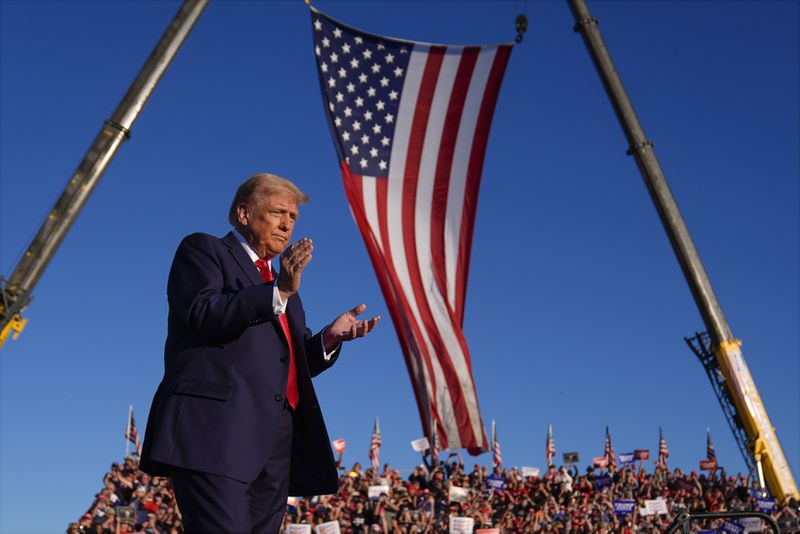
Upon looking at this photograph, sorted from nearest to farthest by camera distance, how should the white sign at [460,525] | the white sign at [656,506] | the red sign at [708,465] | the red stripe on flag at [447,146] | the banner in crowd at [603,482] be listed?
the white sign at [460,525] < the red stripe on flag at [447,146] < the white sign at [656,506] < the banner in crowd at [603,482] < the red sign at [708,465]

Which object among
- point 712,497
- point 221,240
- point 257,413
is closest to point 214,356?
point 257,413

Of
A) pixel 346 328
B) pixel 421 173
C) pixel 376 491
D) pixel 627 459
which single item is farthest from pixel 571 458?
pixel 346 328

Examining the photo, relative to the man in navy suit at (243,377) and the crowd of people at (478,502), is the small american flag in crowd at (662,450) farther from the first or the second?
the man in navy suit at (243,377)

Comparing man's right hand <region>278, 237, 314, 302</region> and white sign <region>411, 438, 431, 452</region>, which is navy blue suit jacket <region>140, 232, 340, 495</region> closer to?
man's right hand <region>278, 237, 314, 302</region>

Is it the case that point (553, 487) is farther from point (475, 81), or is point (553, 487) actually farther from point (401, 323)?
point (475, 81)

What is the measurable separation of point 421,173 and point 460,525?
688 cm

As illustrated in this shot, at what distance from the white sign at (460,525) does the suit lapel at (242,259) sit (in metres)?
13.6

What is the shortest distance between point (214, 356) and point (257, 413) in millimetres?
252

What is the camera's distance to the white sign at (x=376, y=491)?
17141 mm

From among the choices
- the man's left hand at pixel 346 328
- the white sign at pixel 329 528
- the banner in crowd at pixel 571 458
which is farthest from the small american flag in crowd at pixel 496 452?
the man's left hand at pixel 346 328

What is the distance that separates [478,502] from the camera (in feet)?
59.5

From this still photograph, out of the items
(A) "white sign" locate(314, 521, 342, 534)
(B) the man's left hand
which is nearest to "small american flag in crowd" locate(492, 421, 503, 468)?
(A) "white sign" locate(314, 521, 342, 534)

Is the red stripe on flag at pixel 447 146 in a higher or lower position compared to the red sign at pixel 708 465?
higher

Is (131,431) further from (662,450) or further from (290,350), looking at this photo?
(290,350)
